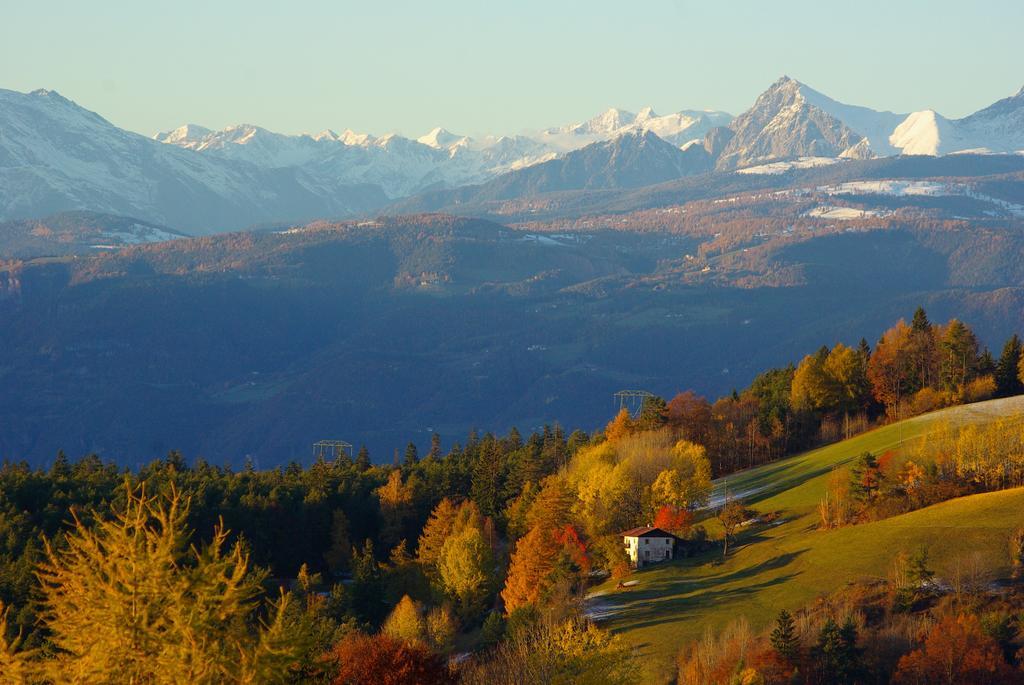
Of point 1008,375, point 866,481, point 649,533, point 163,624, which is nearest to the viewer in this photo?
point 163,624

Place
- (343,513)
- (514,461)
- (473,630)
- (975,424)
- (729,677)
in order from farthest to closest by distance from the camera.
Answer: (514,461)
(343,513)
(975,424)
(473,630)
(729,677)

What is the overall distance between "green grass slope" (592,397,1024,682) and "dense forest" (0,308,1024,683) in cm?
338

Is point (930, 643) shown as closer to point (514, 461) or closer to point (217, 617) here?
point (217, 617)

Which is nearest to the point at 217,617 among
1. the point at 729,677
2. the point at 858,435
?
the point at 729,677

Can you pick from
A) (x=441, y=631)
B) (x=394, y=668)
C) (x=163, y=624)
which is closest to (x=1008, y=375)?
(x=441, y=631)

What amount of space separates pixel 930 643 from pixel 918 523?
24.1m

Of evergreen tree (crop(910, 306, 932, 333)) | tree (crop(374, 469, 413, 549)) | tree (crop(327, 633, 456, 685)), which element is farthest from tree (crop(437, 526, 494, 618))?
evergreen tree (crop(910, 306, 932, 333))

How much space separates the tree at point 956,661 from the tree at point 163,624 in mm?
45893

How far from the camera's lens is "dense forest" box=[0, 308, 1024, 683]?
94.1 ft

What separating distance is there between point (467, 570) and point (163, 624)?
81.2 m

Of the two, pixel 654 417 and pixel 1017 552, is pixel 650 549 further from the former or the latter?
pixel 654 417

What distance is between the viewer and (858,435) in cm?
13900

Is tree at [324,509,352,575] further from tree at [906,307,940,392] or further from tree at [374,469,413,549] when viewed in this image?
tree at [906,307,940,392]

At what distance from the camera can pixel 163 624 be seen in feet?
93.7
